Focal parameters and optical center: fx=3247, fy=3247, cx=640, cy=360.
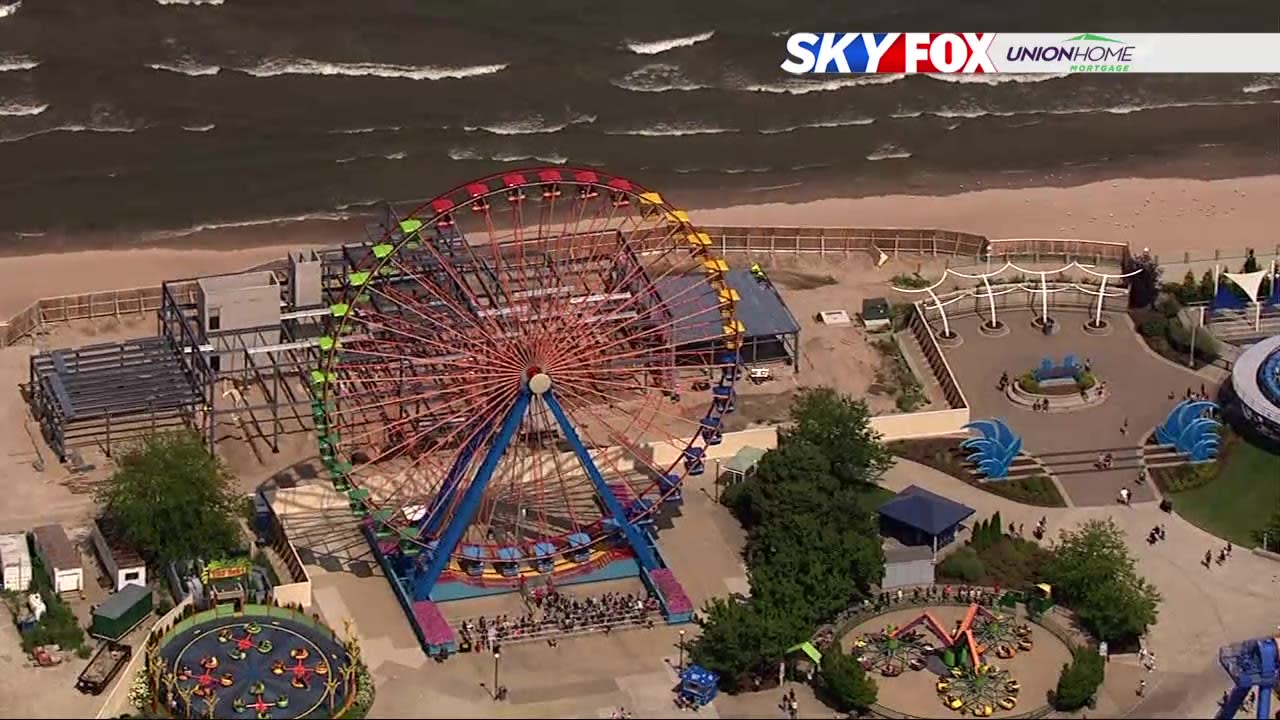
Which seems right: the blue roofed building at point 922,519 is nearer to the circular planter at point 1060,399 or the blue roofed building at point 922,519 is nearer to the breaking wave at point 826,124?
the circular planter at point 1060,399

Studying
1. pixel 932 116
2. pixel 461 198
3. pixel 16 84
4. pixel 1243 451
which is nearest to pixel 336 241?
pixel 461 198

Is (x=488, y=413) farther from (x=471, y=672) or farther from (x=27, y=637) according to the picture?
(x=27, y=637)

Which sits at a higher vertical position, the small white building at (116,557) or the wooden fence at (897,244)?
the wooden fence at (897,244)

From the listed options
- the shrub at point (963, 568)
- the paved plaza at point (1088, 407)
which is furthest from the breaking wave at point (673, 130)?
the shrub at point (963, 568)

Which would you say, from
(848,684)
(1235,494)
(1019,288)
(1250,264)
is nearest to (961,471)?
(1235,494)

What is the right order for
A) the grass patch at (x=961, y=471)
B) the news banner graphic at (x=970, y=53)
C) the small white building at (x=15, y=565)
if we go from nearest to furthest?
the small white building at (x=15, y=565) < the grass patch at (x=961, y=471) < the news banner graphic at (x=970, y=53)

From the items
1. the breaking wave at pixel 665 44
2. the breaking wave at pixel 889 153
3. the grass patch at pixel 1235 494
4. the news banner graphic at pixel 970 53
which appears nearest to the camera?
the grass patch at pixel 1235 494

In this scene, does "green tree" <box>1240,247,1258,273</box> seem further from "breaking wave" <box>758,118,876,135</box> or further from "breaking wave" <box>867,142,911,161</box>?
"breaking wave" <box>758,118,876,135</box>
